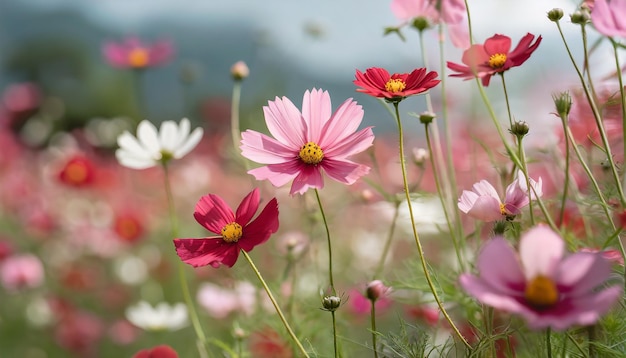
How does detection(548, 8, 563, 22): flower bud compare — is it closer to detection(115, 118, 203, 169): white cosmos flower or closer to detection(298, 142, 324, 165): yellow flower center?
detection(298, 142, 324, 165): yellow flower center

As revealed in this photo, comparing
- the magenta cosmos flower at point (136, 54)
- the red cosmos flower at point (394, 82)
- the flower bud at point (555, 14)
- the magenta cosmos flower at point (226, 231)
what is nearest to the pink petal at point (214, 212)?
the magenta cosmos flower at point (226, 231)

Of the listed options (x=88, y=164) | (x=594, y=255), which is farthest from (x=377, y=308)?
(x=88, y=164)

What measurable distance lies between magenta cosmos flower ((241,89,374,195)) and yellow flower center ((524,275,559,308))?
14cm

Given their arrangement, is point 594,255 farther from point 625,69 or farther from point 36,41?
point 36,41

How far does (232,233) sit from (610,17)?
241 millimetres

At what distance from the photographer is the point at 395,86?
39 centimetres

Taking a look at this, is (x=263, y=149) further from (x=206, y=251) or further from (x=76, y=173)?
(x=76, y=173)

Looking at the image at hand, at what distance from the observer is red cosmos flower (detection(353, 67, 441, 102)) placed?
1.22 feet

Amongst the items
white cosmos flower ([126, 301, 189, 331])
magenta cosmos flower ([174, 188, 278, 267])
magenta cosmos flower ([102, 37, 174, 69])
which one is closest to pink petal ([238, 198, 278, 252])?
magenta cosmos flower ([174, 188, 278, 267])

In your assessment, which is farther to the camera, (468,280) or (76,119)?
(76,119)

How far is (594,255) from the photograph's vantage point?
251 mm

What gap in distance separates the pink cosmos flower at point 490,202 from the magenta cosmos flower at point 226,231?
109 millimetres

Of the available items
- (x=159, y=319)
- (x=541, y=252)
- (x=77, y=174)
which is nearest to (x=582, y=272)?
(x=541, y=252)

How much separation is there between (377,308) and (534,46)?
1.72 ft
